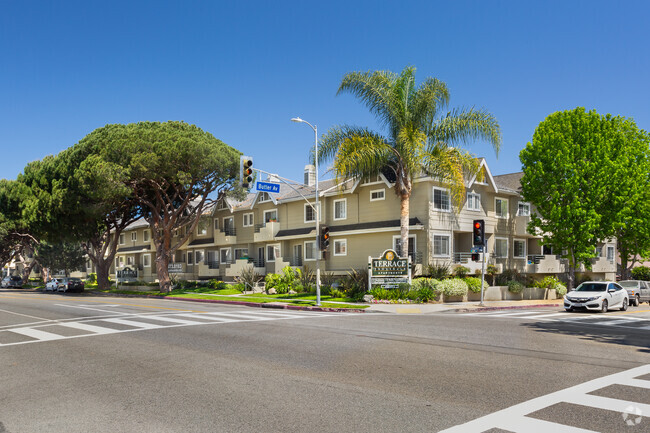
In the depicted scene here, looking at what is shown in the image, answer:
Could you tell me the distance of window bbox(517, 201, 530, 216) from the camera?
4378 centimetres

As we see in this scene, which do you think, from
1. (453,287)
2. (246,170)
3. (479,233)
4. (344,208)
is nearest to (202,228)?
(344,208)

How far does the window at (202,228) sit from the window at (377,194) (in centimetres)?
2266

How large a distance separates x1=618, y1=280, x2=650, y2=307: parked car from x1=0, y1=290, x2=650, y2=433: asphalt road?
1959 centimetres

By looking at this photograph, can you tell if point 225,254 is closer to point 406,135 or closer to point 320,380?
point 406,135

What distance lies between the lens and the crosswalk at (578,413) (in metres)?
6.16

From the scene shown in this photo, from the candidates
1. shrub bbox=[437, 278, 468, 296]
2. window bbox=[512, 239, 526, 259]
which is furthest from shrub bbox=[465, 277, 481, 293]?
window bbox=[512, 239, 526, 259]

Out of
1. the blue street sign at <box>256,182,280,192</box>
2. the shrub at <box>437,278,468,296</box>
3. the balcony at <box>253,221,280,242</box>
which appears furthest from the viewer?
the balcony at <box>253,221,280,242</box>

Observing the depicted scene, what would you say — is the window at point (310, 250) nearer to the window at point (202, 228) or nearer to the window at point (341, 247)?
the window at point (341, 247)

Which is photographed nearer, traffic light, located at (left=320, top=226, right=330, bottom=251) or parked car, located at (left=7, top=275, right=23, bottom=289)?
traffic light, located at (left=320, top=226, right=330, bottom=251)

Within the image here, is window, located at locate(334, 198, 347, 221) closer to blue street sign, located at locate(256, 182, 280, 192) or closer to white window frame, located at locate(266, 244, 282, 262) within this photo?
white window frame, located at locate(266, 244, 282, 262)

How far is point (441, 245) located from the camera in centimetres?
3675

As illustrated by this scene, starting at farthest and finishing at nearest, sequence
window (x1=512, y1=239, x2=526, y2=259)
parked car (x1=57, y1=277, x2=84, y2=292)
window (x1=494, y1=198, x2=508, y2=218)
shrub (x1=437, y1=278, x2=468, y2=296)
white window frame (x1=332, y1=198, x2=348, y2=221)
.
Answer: parked car (x1=57, y1=277, x2=84, y2=292), window (x1=512, y1=239, x2=526, y2=259), white window frame (x1=332, y1=198, x2=348, y2=221), window (x1=494, y1=198, x2=508, y2=218), shrub (x1=437, y1=278, x2=468, y2=296)

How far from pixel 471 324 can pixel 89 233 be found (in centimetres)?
4447

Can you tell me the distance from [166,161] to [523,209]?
28314 millimetres
